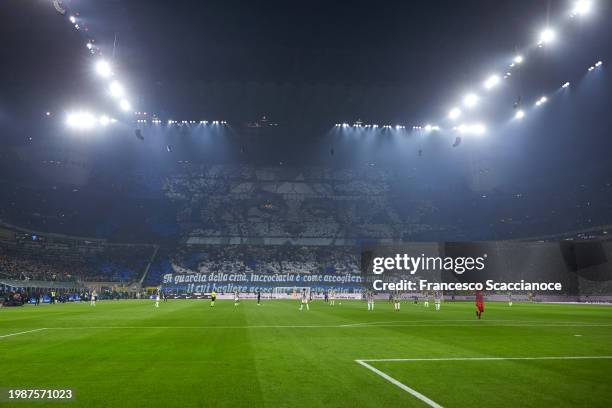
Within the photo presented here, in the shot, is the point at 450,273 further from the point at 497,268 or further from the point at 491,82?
the point at 491,82

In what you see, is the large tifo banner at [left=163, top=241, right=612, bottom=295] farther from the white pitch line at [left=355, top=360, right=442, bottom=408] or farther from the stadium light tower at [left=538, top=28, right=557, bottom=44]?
the white pitch line at [left=355, top=360, right=442, bottom=408]

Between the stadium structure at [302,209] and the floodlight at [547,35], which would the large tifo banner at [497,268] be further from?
the floodlight at [547,35]

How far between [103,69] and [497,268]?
5928cm

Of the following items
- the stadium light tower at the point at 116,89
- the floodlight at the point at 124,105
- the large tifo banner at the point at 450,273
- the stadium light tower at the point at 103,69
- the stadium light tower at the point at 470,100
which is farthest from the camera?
the large tifo banner at the point at 450,273

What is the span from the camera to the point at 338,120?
67.0 metres

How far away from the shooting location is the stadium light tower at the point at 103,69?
44.5m

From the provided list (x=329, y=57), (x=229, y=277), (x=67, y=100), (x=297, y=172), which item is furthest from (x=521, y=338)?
(x=297, y=172)

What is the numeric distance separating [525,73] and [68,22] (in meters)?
45.6

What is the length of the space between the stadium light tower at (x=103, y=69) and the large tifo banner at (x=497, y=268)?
39591 mm

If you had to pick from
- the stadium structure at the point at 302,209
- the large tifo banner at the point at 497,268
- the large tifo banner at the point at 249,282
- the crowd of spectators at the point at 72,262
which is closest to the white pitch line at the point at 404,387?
the stadium structure at the point at 302,209

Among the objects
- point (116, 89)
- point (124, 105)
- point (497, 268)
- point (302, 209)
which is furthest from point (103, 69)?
point (497, 268)

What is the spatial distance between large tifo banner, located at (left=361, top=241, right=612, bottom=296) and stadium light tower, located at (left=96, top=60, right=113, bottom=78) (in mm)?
39591

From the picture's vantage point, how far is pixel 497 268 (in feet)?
218

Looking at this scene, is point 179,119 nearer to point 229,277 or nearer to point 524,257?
point 229,277
